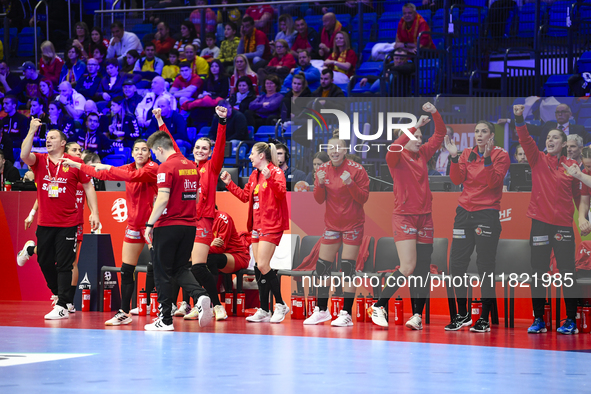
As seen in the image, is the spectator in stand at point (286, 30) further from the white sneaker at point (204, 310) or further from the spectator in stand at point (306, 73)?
the white sneaker at point (204, 310)

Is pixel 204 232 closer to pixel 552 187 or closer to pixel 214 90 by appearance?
pixel 552 187

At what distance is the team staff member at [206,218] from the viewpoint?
8695 mm

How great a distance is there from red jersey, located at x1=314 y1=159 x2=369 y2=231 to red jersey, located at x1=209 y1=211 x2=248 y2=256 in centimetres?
121

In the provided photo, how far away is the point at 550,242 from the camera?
7.98 meters

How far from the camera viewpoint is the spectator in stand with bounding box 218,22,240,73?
50.6ft

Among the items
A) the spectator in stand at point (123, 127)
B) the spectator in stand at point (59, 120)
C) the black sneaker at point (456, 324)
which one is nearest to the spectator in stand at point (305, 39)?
the spectator in stand at point (123, 127)

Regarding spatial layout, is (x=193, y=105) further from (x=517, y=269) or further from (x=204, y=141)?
(x=517, y=269)

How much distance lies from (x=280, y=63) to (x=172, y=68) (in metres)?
2.39

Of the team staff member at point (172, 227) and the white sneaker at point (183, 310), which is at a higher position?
the team staff member at point (172, 227)

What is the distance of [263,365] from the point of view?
5688 millimetres

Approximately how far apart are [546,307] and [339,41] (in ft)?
23.6

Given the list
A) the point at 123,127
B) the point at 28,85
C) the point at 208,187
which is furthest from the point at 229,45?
the point at 208,187

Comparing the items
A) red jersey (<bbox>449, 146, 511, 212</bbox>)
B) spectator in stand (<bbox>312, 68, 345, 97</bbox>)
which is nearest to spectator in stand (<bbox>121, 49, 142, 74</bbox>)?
spectator in stand (<bbox>312, 68, 345, 97</bbox>)

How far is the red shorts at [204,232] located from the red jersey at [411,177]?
2.05m
